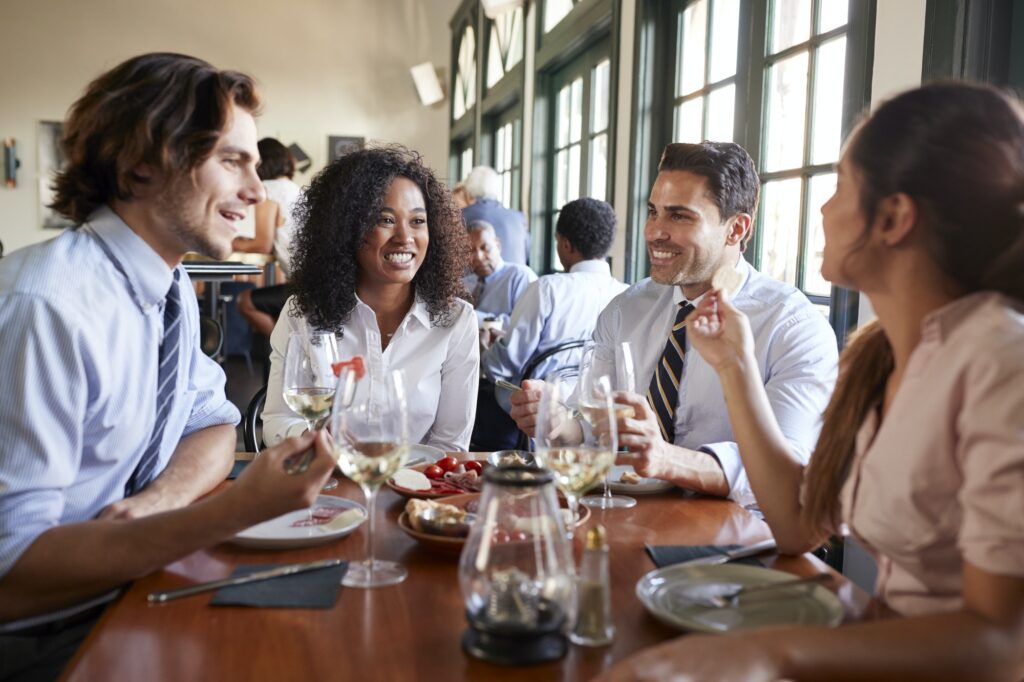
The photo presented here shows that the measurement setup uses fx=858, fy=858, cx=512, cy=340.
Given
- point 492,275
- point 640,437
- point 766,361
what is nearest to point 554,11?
point 492,275

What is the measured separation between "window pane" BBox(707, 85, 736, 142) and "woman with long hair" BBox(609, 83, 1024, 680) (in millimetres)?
2437

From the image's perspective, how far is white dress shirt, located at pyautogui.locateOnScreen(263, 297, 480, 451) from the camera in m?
2.23

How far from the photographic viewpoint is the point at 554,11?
5.83 m

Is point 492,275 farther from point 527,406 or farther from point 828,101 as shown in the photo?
point 527,406

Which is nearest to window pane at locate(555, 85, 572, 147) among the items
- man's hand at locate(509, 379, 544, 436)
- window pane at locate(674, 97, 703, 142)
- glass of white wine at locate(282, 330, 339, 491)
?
window pane at locate(674, 97, 703, 142)

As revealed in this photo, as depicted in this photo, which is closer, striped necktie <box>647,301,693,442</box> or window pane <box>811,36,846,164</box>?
striped necktie <box>647,301,693,442</box>

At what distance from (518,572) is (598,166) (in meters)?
4.55

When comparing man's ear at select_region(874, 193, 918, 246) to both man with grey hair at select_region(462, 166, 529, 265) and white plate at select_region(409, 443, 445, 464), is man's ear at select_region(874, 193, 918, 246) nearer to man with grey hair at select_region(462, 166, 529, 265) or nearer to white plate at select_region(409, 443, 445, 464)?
white plate at select_region(409, 443, 445, 464)

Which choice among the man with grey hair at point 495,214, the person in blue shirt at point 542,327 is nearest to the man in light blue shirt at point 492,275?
the man with grey hair at point 495,214

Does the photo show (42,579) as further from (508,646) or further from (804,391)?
(804,391)

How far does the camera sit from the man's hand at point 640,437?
1.38 metres

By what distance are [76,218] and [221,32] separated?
9380 mm

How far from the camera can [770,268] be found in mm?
3162

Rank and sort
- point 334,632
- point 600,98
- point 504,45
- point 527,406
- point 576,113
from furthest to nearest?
point 504,45 → point 576,113 → point 600,98 → point 527,406 → point 334,632
